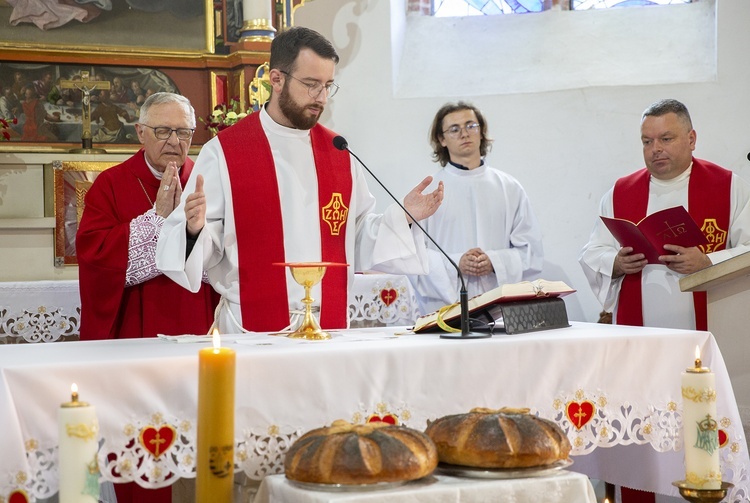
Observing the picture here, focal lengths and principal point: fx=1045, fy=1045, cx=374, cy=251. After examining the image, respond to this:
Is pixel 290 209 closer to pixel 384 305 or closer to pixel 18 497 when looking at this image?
pixel 18 497

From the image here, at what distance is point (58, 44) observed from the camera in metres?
6.80

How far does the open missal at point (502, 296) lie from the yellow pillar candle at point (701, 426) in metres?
0.69

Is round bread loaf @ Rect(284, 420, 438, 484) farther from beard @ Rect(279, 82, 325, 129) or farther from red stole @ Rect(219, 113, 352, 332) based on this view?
beard @ Rect(279, 82, 325, 129)

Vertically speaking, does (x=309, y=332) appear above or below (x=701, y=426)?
above

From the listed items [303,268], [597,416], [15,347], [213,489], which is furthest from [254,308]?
[213,489]

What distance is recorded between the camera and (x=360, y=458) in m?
2.30

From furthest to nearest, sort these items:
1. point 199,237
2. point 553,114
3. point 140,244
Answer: point 553,114
point 140,244
point 199,237

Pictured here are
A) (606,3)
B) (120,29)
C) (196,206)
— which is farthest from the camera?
(606,3)

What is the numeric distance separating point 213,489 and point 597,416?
52.0 inches

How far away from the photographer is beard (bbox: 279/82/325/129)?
3.96 metres

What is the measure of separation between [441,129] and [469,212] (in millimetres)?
529

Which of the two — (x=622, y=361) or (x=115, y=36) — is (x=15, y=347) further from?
(x=115, y=36)

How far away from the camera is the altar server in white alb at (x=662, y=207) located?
5109 mm

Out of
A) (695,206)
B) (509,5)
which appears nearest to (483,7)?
(509,5)
